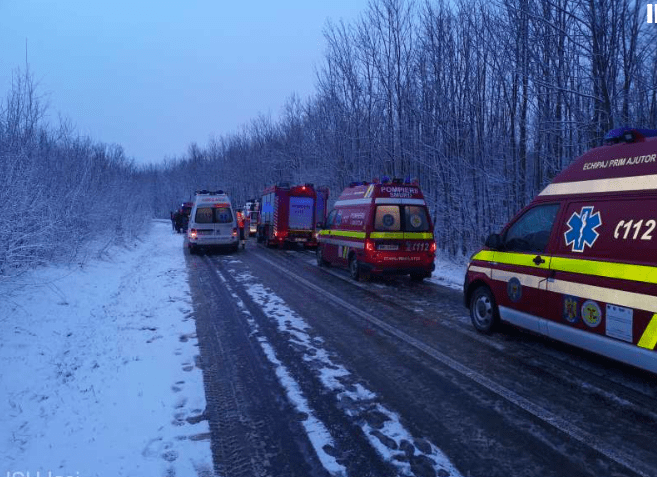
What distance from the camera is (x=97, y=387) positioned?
4.63m

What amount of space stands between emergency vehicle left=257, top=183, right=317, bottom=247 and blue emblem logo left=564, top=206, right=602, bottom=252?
17.3 meters

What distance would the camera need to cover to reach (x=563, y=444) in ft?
11.3

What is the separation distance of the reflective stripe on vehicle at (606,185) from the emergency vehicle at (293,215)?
1685 cm

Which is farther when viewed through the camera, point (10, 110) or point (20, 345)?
point (10, 110)

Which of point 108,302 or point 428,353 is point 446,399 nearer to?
point 428,353

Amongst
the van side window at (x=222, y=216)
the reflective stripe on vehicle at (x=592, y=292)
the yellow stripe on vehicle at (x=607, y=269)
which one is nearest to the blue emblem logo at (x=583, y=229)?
the yellow stripe on vehicle at (x=607, y=269)

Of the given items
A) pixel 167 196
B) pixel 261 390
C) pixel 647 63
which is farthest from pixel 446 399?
pixel 167 196

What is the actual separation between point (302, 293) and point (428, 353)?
462 centimetres

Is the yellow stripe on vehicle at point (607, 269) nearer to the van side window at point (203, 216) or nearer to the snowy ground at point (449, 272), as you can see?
the snowy ground at point (449, 272)

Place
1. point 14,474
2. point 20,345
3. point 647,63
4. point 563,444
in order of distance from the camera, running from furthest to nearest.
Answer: point 647,63
point 20,345
point 563,444
point 14,474

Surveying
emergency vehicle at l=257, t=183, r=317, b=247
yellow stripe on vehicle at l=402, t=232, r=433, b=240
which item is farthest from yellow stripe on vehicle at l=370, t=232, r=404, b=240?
emergency vehicle at l=257, t=183, r=317, b=247

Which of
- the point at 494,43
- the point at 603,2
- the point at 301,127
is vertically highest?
the point at 301,127

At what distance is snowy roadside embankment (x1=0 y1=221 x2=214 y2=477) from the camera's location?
→ 332 centimetres

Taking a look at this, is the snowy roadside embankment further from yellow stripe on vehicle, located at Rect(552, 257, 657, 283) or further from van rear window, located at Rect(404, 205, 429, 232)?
van rear window, located at Rect(404, 205, 429, 232)
